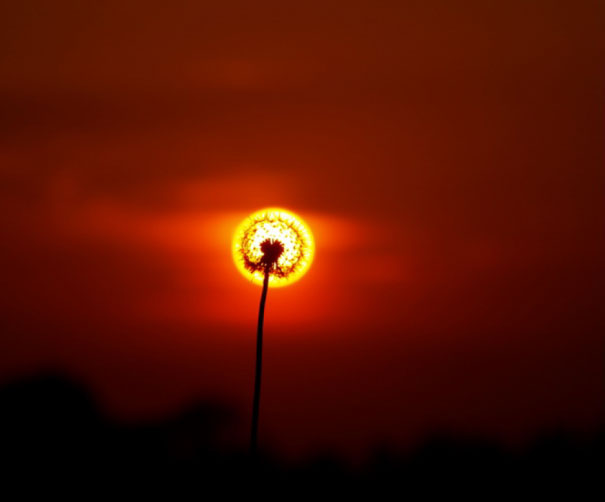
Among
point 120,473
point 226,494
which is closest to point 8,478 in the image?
point 120,473

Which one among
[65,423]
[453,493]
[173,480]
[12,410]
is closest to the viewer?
[173,480]

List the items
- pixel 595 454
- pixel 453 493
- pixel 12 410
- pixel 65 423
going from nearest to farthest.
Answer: pixel 453 493, pixel 595 454, pixel 65 423, pixel 12 410

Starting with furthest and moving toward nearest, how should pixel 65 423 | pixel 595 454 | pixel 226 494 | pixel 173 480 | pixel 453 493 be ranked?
pixel 65 423 → pixel 595 454 → pixel 453 493 → pixel 173 480 → pixel 226 494

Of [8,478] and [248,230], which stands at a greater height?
[248,230]

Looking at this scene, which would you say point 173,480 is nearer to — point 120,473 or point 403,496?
point 120,473

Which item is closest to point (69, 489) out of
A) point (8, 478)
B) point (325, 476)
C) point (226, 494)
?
point (8, 478)

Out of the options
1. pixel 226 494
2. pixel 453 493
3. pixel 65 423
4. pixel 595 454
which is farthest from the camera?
pixel 65 423

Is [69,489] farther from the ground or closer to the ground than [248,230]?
closer to the ground

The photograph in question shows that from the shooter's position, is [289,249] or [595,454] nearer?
[289,249]

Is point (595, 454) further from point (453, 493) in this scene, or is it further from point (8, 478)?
point (8, 478)
